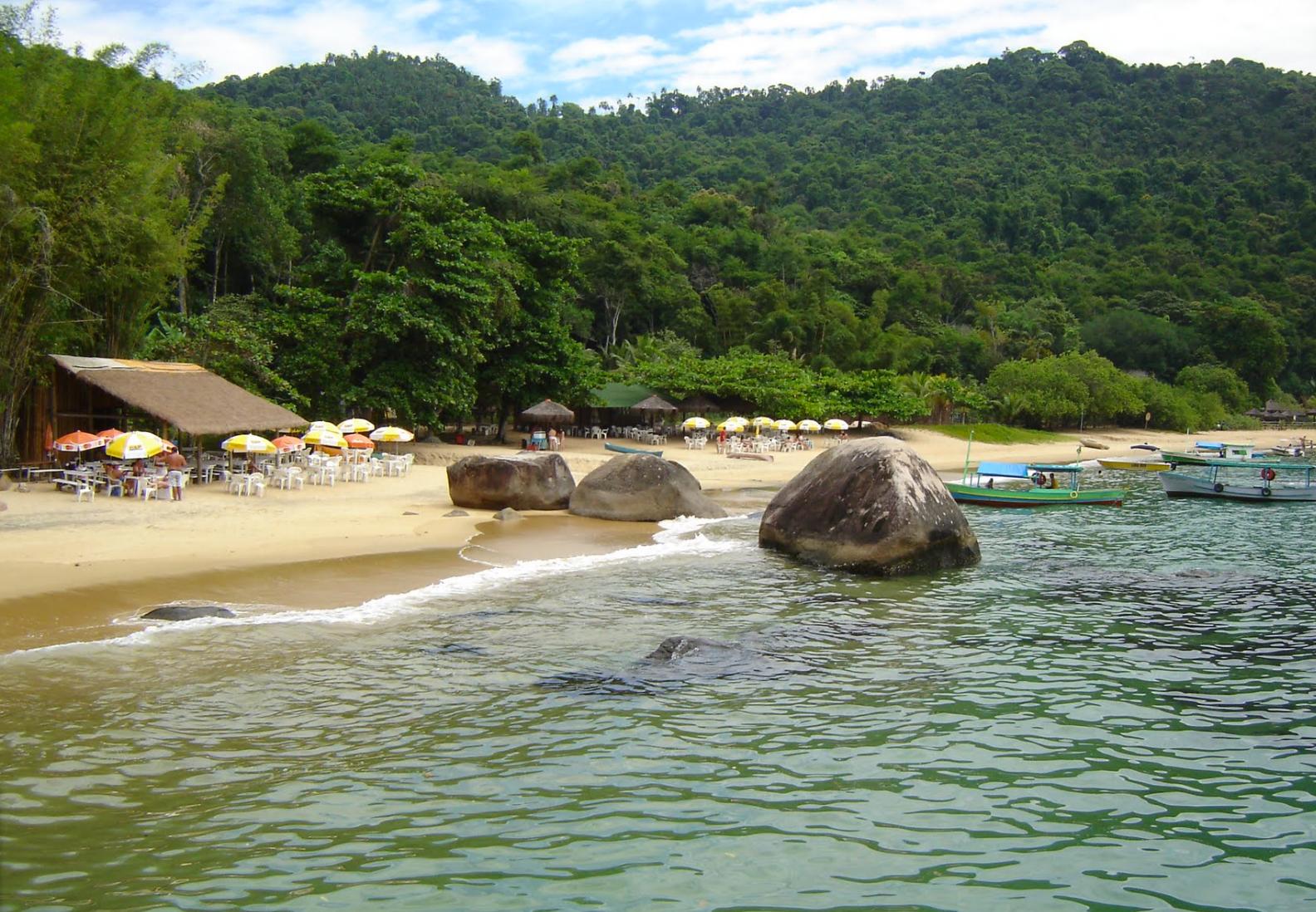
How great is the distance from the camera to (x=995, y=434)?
61219 millimetres

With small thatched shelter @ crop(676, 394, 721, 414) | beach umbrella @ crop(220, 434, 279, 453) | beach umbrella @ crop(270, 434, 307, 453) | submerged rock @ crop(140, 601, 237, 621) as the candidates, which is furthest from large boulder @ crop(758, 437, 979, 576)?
small thatched shelter @ crop(676, 394, 721, 414)

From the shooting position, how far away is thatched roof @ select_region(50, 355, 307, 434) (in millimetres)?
22281

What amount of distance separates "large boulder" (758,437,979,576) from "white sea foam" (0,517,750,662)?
168 centimetres

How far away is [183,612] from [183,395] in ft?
43.5

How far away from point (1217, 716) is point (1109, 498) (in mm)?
21734

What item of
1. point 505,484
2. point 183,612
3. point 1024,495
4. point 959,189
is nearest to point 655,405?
point 1024,495

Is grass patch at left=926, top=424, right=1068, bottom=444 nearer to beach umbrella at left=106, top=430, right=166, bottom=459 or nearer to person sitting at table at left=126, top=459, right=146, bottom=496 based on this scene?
person sitting at table at left=126, top=459, right=146, bottom=496

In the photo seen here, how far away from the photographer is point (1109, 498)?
1173 inches

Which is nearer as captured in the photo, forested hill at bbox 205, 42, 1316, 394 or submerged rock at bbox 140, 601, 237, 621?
submerged rock at bbox 140, 601, 237, 621

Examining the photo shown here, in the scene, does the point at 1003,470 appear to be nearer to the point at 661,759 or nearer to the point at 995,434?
the point at 661,759

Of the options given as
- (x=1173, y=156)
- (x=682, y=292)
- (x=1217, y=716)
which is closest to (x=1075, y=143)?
(x=1173, y=156)

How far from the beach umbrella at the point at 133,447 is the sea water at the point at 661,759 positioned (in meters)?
9.46

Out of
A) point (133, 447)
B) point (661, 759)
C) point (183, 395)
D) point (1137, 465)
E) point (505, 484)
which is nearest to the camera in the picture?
point (661, 759)

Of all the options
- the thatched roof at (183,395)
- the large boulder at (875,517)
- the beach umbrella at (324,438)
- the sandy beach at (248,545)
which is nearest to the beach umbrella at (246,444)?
the thatched roof at (183,395)
